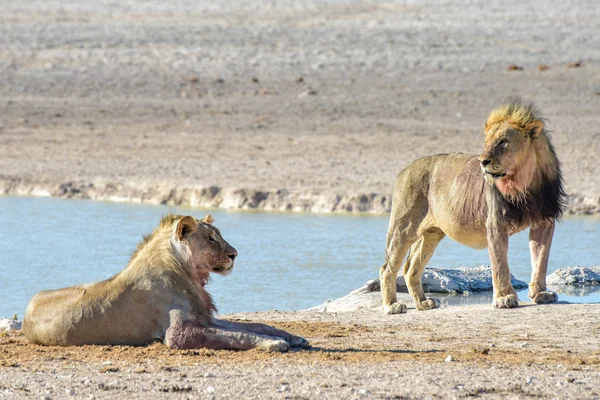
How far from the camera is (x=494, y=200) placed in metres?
8.45

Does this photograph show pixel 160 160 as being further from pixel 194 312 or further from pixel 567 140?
pixel 194 312

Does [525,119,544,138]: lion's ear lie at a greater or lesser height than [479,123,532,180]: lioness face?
greater

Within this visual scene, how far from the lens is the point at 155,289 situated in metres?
7.04

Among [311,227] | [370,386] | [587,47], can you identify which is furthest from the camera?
[587,47]

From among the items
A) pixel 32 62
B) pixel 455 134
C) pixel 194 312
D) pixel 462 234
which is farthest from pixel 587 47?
pixel 194 312

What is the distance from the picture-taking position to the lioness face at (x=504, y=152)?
8.25 meters

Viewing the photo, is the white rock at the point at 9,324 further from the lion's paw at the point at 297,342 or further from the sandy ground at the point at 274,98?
the sandy ground at the point at 274,98

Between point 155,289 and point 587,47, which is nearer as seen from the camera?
point 155,289

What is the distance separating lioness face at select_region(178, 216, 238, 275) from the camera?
23.3 ft

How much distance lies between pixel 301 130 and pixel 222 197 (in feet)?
13.3

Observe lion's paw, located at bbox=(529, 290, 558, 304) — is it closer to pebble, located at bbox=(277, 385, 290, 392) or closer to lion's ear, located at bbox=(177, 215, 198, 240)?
lion's ear, located at bbox=(177, 215, 198, 240)

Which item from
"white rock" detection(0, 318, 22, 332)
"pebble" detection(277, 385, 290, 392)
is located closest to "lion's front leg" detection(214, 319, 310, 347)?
"pebble" detection(277, 385, 290, 392)

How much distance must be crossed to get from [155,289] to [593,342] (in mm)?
2502

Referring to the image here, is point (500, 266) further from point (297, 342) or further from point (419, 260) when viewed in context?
point (297, 342)
